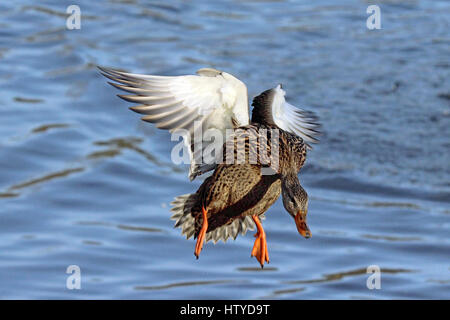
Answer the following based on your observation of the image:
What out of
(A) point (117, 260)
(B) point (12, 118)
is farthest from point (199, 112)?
(B) point (12, 118)

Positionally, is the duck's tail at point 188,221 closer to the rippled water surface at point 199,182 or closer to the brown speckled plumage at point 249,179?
the brown speckled plumage at point 249,179

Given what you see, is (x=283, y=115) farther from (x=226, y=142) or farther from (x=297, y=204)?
(x=297, y=204)

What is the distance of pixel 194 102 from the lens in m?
5.66

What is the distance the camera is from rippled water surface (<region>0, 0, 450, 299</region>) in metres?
9.89

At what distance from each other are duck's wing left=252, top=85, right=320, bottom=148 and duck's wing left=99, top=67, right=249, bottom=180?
1.27 ft

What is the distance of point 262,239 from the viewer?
602 centimetres

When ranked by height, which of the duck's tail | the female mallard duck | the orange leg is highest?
the female mallard duck

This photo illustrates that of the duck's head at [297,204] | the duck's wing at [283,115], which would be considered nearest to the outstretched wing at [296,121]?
the duck's wing at [283,115]

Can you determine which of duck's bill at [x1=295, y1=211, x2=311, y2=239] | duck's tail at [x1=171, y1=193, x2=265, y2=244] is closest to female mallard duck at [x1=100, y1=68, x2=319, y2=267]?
duck's bill at [x1=295, y1=211, x2=311, y2=239]

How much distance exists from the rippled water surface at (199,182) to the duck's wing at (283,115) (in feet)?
9.29

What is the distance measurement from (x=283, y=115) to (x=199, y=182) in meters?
4.59

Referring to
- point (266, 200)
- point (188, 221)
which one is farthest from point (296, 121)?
point (266, 200)

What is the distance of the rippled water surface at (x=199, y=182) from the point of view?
9.89 m

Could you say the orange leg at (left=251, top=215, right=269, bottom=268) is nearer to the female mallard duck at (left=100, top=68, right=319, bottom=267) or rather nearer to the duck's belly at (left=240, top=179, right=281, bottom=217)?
the female mallard duck at (left=100, top=68, right=319, bottom=267)
